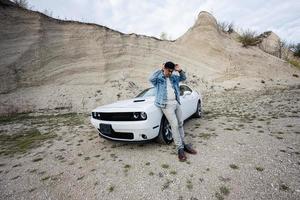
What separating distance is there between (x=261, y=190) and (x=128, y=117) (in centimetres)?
249

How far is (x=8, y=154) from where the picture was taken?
15.7 ft

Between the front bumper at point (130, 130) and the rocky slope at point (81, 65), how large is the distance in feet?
22.0

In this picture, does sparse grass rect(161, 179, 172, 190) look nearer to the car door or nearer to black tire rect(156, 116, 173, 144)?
black tire rect(156, 116, 173, 144)

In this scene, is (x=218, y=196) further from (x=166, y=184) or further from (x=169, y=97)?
(x=169, y=97)

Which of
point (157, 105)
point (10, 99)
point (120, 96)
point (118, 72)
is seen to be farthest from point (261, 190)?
Answer: point (118, 72)

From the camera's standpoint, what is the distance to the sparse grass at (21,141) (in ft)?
16.6

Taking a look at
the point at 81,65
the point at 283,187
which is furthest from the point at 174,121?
the point at 81,65

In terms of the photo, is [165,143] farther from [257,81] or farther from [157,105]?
[257,81]

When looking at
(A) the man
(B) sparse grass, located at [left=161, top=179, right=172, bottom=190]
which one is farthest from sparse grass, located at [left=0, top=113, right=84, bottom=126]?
(B) sparse grass, located at [left=161, top=179, right=172, bottom=190]

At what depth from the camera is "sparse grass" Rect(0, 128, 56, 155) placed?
199 inches

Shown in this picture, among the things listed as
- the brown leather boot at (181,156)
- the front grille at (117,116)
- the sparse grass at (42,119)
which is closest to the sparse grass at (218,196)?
the brown leather boot at (181,156)

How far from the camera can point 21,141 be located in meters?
5.73

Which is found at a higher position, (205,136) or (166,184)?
(205,136)

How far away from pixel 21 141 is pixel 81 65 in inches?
327
